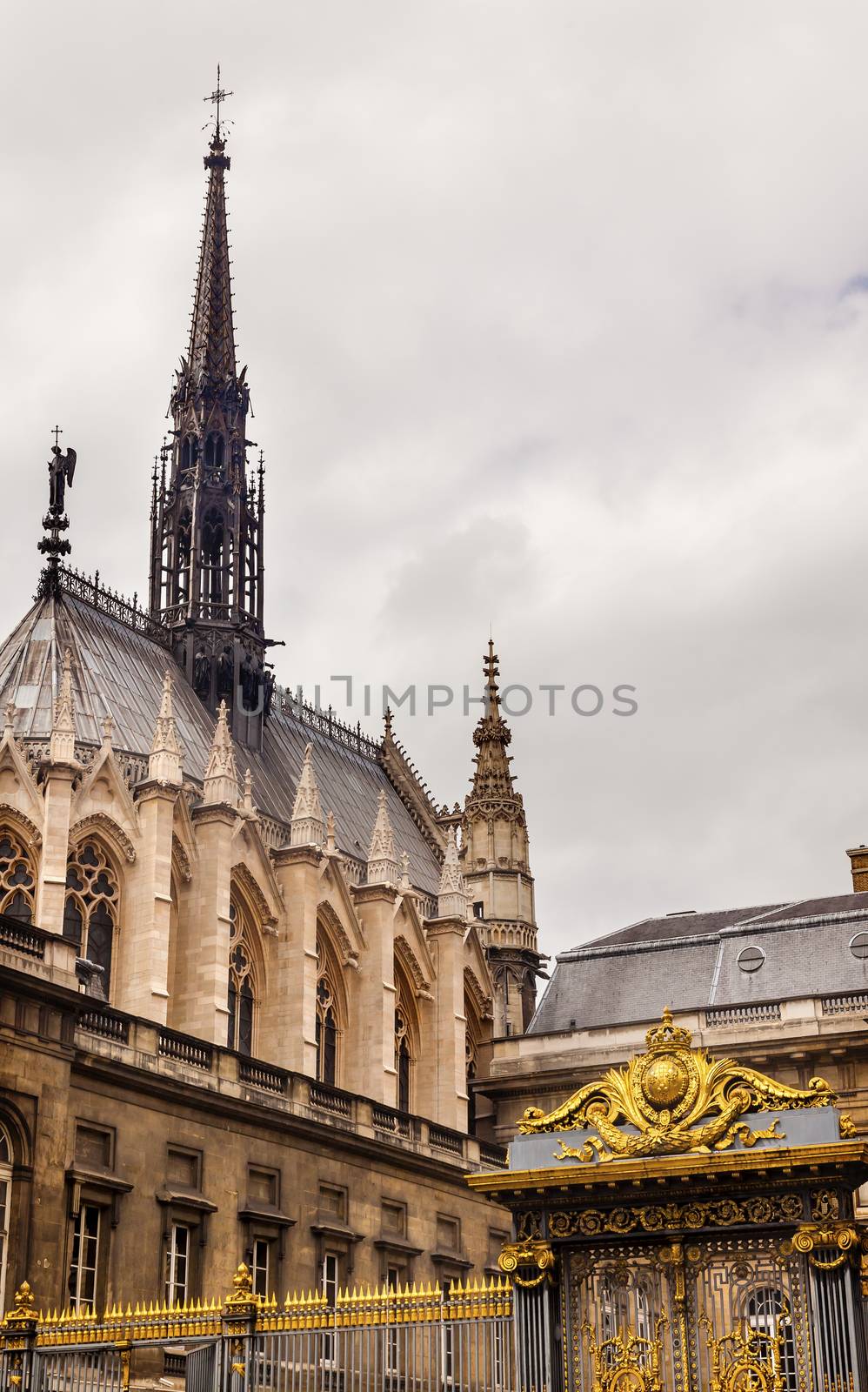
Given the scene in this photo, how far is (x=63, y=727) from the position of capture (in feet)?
157

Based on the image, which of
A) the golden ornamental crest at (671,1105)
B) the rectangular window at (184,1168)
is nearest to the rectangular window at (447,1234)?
the rectangular window at (184,1168)

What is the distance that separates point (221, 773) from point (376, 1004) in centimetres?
899

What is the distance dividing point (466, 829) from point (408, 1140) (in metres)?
21.8

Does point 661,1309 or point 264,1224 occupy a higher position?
point 264,1224

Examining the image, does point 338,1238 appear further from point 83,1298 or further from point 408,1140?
point 83,1298

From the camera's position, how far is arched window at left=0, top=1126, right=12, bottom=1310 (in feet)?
104

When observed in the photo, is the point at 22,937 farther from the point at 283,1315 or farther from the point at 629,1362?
the point at 629,1362

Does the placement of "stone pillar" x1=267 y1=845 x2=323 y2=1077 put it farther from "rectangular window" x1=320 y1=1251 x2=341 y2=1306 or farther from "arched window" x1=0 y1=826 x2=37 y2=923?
"arched window" x1=0 y1=826 x2=37 y2=923

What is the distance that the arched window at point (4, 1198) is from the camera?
3169cm

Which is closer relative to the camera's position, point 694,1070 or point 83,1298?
point 694,1070

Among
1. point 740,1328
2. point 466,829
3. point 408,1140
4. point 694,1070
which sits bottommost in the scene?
point 740,1328

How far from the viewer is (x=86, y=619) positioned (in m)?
57.7

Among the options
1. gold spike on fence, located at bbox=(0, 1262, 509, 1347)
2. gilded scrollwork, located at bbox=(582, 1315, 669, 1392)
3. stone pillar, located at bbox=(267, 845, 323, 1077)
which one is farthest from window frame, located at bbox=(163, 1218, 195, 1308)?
gilded scrollwork, located at bbox=(582, 1315, 669, 1392)

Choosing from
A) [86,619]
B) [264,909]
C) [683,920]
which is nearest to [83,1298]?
[264,909]
